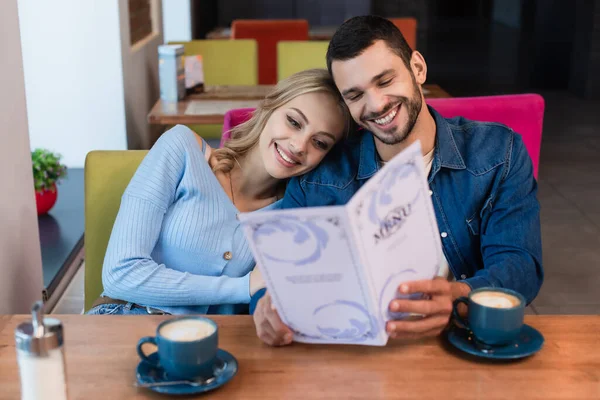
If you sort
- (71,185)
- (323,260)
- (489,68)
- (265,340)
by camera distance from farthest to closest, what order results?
(489,68)
(71,185)
(265,340)
(323,260)

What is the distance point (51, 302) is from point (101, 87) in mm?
1359

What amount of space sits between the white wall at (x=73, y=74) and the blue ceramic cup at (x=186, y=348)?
2855mm

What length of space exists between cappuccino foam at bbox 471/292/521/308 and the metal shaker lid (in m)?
0.63

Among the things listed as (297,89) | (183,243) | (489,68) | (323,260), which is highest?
(297,89)

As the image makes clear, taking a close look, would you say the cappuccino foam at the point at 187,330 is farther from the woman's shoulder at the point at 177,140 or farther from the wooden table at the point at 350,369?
the woman's shoulder at the point at 177,140

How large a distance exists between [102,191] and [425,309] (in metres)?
0.98

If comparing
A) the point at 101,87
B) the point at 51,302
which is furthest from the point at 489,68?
the point at 51,302

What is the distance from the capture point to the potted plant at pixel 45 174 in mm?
3270

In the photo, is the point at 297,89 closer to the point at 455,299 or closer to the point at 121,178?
the point at 121,178

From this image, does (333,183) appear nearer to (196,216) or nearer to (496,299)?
(196,216)

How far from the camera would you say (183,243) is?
1.75 metres

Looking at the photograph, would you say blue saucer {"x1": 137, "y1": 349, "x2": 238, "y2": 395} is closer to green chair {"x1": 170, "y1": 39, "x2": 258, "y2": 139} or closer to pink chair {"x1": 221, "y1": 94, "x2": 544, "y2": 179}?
pink chair {"x1": 221, "y1": 94, "x2": 544, "y2": 179}

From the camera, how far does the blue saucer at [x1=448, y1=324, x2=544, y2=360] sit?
1.20 meters

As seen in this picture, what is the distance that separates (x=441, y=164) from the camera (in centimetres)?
Answer: 169
